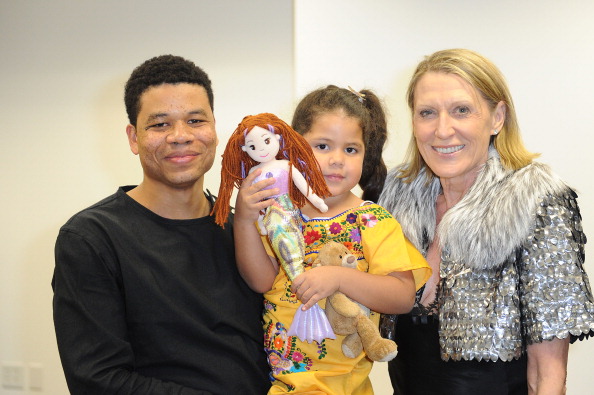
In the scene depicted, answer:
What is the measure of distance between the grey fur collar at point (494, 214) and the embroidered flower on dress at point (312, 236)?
33 cm

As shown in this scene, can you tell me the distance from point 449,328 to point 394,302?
0.18m

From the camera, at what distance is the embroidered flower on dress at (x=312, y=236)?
65.2 inches

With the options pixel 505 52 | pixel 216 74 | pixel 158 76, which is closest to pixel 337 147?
pixel 158 76

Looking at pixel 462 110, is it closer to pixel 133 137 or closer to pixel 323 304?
pixel 323 304

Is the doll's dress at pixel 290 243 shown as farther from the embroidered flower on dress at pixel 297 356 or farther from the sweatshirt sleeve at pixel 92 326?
the sweatshirt sleeve at pixel 92 326

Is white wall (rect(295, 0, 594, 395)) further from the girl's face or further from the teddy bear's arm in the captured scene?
the teddy bear's arm

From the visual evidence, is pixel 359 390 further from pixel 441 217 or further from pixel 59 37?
pixel 59 37

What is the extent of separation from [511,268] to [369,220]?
0.41 meters

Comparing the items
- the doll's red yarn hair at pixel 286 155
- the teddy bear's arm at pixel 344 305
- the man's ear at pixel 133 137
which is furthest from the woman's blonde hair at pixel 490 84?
the man's ear at pixel 133 137

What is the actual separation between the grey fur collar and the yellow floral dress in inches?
4.9

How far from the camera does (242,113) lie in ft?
11.2

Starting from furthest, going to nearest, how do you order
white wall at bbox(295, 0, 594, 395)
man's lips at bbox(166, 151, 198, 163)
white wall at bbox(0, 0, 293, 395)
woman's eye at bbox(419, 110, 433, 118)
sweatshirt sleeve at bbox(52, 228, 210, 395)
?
white wall at bbox(0, 0, 293, 395) → white wall at bbox(295, 0, 594, 395) → woman's eye at bbox(419, 110, 433, 118) → man's lips at bbox(166, 151, 198, 163) → sweatshirt sleeve at bbox(52, 228, 210, 395)

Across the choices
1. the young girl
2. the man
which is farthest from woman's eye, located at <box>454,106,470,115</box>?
the man

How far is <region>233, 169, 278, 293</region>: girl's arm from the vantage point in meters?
1.51
